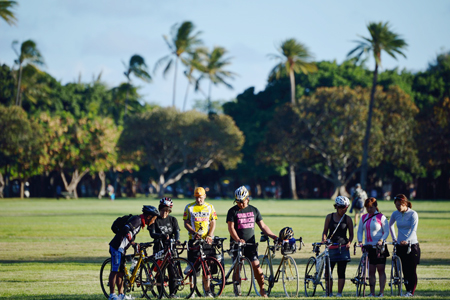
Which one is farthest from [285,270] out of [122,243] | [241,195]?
[122,243]

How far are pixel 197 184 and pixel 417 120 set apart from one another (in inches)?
1415

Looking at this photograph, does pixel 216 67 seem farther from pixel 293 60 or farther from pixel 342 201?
pixel 342 201

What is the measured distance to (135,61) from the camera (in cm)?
8181

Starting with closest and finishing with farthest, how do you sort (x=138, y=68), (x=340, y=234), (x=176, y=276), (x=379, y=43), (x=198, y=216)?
1. (x=176, y=276)
2. (x=340, y=234)
3. (x=198, y=216)
4. (x=379, y=43)
5. (x=138, y=68)

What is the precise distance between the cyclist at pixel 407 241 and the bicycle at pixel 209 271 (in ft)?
10.4

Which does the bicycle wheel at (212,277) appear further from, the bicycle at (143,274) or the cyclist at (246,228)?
the bicycle at (143,274)

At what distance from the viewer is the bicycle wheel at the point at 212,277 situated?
10578 millimetres

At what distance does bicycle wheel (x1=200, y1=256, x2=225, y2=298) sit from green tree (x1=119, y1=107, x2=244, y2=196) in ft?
195

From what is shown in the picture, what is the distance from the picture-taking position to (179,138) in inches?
2776

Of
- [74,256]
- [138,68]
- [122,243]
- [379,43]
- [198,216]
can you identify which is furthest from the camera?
[138,68]

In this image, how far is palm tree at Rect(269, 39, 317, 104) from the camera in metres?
71.6

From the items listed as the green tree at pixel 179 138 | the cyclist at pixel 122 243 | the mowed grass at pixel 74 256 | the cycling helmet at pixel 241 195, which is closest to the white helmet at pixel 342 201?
the cycling helmet at pixel 241 195

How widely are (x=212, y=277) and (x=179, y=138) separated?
60.1 m

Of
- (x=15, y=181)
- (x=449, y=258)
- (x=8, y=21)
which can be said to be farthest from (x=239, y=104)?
(x=449, y=258)
